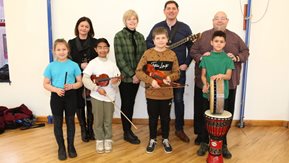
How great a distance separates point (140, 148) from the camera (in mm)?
3107

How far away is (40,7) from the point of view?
3797 millimetres

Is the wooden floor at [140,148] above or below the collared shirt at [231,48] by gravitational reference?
below

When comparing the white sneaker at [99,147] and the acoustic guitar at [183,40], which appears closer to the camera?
the white sneaker at [99,147]

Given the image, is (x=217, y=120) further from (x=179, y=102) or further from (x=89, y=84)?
(x=89, y=84)

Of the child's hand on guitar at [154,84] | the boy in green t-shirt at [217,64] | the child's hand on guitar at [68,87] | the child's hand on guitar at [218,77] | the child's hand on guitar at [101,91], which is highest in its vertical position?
the boy in green t-shirt at [217,64]

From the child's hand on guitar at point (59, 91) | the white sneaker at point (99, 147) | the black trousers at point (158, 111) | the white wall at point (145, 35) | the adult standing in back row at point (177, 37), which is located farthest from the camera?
the white wall at point (145, 35)

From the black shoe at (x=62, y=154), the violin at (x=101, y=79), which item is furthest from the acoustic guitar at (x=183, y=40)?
the black shoe at (x=62, y=154)

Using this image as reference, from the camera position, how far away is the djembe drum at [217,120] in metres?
2.57

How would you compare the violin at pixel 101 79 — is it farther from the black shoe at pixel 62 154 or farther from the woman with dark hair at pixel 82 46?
the black shoe at pixel 62 154

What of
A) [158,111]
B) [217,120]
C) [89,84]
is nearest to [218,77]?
[217,120]

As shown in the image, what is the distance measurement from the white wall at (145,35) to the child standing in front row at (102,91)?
37.6 inches

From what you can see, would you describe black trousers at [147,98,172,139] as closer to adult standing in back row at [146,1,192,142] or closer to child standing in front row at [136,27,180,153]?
child standing in front row at [136,27,180,153]

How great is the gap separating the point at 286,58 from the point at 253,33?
0.55 meters

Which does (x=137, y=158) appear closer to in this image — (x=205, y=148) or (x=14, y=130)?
(x=205, y=148)
